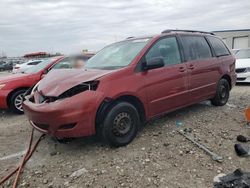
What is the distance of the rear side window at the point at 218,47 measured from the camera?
5.84 meters

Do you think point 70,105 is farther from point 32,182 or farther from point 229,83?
point 229,83

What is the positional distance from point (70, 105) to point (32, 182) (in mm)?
1072

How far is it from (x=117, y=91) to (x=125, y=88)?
6.3 inches

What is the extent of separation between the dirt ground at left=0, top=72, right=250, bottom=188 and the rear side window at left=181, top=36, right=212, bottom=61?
4.29ft

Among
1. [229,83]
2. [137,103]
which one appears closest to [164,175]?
[137,103]

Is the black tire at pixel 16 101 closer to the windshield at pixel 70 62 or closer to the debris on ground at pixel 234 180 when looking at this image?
the windshield at pixel 70 62

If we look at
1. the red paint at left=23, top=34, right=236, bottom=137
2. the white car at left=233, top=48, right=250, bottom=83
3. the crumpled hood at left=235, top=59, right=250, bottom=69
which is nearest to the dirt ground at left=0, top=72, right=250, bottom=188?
the red paint at left=23, top=34, right=236, bottom=137

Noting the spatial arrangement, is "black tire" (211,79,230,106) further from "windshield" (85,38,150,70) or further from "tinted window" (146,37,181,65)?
"windshield" (85,38,150,70)

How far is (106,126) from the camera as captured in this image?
12.0 ft

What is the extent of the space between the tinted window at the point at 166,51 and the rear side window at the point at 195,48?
27cm

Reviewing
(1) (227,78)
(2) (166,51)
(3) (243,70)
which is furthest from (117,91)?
(3) (243,70)

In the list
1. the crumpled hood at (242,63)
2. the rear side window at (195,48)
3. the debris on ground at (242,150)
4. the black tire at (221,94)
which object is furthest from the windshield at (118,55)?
the crumpled hood at (242,63)

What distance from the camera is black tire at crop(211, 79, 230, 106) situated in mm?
5855

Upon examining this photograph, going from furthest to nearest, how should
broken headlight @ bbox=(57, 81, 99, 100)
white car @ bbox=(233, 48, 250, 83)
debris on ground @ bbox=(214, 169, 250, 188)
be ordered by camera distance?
white car @ bbox=(233, 48, 250, 83) → broken headlight @ bbox=(57, 81, 99, 100) → debris on ground @ bbox=(214, 169, 250, 188)
